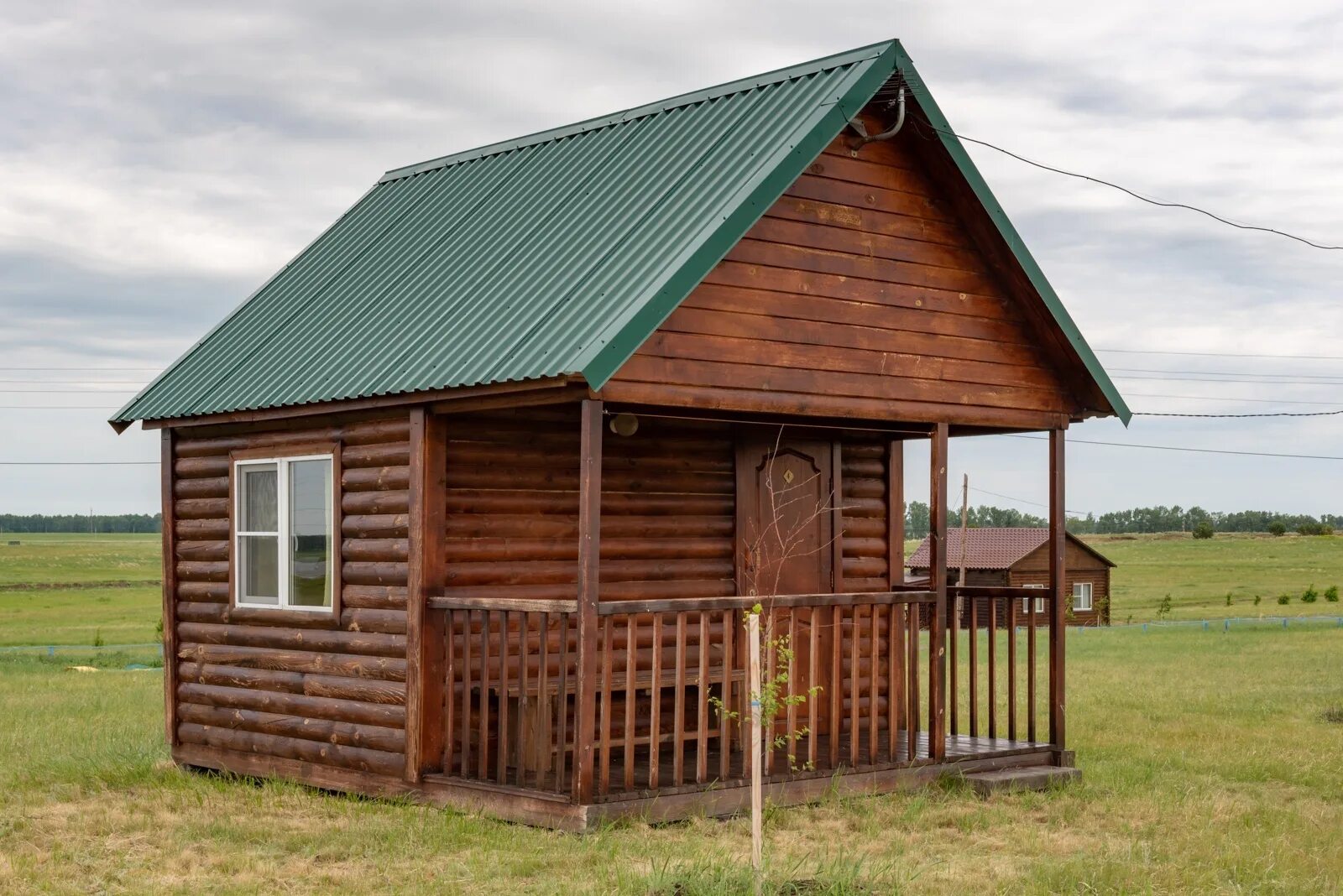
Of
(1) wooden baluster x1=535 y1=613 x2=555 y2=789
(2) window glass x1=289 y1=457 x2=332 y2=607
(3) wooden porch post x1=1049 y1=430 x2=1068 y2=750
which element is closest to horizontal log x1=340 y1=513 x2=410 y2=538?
(2) window glass x1=289 y1=457 x2=332 y2=607

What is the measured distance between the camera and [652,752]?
11117 millimetres

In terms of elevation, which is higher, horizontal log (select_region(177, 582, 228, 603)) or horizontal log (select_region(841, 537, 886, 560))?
horizontal log (select_region(841, 537, 886, 560))

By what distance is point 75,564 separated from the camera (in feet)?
422

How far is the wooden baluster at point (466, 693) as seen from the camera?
447 inches

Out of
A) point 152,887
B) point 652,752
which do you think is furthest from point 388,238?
point 152,887

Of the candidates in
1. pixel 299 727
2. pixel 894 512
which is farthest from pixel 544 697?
pixel 894 512

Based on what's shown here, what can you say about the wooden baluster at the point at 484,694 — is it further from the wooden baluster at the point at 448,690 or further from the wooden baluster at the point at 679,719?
the wooden baluster at the point at 679,719

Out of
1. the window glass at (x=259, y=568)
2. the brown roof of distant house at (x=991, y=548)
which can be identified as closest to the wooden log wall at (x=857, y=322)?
the window glass at (x=259, y=568)

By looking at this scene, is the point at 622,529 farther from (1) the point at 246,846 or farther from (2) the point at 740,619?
(1) the point at 246,846

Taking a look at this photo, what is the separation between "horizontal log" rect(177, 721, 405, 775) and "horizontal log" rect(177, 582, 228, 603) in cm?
114

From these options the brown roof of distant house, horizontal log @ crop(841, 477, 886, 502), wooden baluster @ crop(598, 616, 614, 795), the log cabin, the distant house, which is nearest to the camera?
wooden baluster @ crop(598, 616, 614, 795)

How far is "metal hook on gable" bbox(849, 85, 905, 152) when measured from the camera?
1235 centimetres

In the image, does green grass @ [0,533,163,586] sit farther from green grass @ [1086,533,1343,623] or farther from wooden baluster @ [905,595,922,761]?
wooden baluster @ [905,595,922,761]

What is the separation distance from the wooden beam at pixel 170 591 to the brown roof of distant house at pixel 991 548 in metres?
48.4
